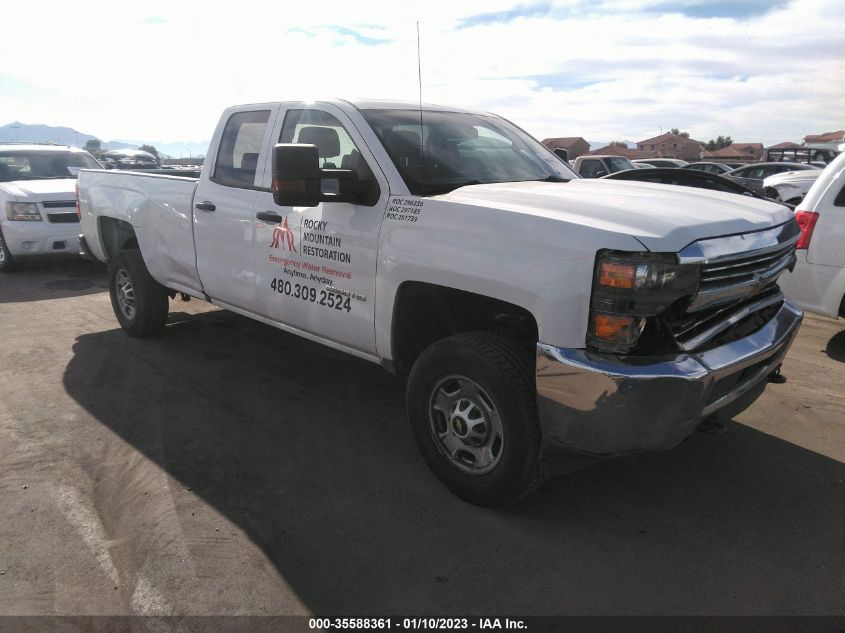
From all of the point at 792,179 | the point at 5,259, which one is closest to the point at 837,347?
the point at 792,179

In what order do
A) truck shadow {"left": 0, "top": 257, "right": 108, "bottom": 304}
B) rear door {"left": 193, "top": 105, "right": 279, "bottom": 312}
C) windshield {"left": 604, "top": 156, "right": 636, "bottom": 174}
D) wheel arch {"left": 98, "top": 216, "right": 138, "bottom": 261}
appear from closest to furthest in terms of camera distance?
1. rear door {"left": 193, "top": 105, "right": 279, "bottom": 312}
2. wheel arch {"left": 98, "top": 216, "right": 138, "bottom": 261}
3. truck shadow {"left": 0, "top": 257, "right": 108, "bottom": 304}
4. windshield {"left": 604, "top": 156, "right": 636, "bottom": 174}

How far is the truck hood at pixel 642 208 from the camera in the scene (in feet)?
8.81

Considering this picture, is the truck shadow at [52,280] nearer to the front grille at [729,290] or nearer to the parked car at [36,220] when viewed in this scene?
the parked car at [36,220]

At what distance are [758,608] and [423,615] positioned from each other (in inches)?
50.7

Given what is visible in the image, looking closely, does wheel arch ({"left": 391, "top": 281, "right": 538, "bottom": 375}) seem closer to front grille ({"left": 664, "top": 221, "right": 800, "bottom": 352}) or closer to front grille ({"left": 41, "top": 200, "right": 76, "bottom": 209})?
front grille ({"left": 664, "top": 221, "right": 800, "bottom": 352})

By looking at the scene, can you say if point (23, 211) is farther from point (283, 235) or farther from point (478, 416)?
point (478, 416)

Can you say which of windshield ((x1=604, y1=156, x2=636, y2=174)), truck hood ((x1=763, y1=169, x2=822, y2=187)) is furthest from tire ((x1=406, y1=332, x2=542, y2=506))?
windshield ((x1=604, y1=156, x2=636, y2=174))

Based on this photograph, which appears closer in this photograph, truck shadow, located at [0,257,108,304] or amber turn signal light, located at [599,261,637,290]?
amber turn signal light, located at [599,261,637,290]

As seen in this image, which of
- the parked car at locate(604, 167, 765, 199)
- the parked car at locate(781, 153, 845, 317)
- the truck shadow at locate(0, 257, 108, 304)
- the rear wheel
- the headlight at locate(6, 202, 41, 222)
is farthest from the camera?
the rear wheel

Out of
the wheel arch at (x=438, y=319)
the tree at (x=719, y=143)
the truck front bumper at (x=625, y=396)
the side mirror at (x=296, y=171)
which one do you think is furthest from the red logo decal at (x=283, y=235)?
the tree at (x=719, y=143)

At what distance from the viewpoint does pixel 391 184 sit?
138 inches

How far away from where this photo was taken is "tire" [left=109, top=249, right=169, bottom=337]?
5.73m

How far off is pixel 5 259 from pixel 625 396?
940 cm

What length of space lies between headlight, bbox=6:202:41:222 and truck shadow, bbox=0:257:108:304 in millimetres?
609
